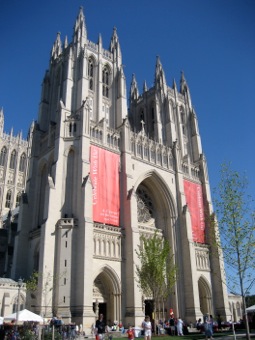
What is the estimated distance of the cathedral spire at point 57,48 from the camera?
164 ft

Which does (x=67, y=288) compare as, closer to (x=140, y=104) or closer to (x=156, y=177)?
(x=156, y=177)

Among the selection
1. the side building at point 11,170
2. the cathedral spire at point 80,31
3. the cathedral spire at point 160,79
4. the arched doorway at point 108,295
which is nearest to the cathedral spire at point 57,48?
the cathedral spire at point 80,31

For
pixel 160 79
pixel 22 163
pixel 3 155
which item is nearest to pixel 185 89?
pixel 160 79

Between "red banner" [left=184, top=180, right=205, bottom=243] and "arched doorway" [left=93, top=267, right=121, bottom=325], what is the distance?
14553mm

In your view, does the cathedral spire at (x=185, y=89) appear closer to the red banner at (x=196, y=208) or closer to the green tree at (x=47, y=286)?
the red banner at (x=196, y=208)

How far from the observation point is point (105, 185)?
35.8 meters

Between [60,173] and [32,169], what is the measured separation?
7.77m

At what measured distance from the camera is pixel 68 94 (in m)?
40.2

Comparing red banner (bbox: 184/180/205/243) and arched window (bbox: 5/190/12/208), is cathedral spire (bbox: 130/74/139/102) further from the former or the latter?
arched window (bbox: 5/190/12/208)

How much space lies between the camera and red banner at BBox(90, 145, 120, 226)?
3428cm

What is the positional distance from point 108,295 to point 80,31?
3521cm

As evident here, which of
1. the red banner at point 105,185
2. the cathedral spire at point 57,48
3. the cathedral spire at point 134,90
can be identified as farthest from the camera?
the cathedral spire at point 134,90

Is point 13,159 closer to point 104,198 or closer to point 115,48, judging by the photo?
point 115,48

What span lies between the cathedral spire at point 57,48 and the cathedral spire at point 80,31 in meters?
4.94
